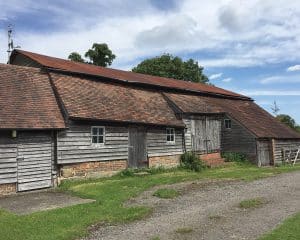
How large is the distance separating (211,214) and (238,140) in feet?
62.5

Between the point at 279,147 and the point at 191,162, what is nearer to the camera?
the point at 191,162

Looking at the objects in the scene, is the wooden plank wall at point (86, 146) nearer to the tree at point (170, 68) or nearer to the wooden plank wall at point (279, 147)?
the wooden plank wall at point (279, 147)

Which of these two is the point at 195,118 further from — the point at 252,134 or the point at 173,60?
the point at 173,60

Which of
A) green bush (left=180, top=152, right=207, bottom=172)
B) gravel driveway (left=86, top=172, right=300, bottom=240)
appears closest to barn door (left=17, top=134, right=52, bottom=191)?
gravel driveway (left=86, top=172, right=300, bottom=240)

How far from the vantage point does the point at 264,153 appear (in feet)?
99.9

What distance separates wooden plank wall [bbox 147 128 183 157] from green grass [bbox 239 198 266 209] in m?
10.4

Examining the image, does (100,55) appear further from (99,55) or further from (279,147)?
(279,147)

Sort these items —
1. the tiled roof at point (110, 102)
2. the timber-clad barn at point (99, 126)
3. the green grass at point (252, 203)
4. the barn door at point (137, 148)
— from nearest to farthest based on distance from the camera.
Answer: the green grass at point (252, 203)
the timber-clad barn at point (99, 126)
the tiled roof at point (110, 102)
the barn door at point (137, 148)

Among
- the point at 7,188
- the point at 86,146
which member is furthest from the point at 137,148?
the point at 7,188

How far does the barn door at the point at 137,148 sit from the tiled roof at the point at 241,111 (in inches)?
177

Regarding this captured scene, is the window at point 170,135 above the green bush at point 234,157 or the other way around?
above

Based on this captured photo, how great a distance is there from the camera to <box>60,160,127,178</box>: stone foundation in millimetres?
19234

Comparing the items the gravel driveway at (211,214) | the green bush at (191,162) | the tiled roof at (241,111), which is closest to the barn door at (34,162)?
the gravel driveway at (211,214)

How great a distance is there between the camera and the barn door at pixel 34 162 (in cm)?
1730
